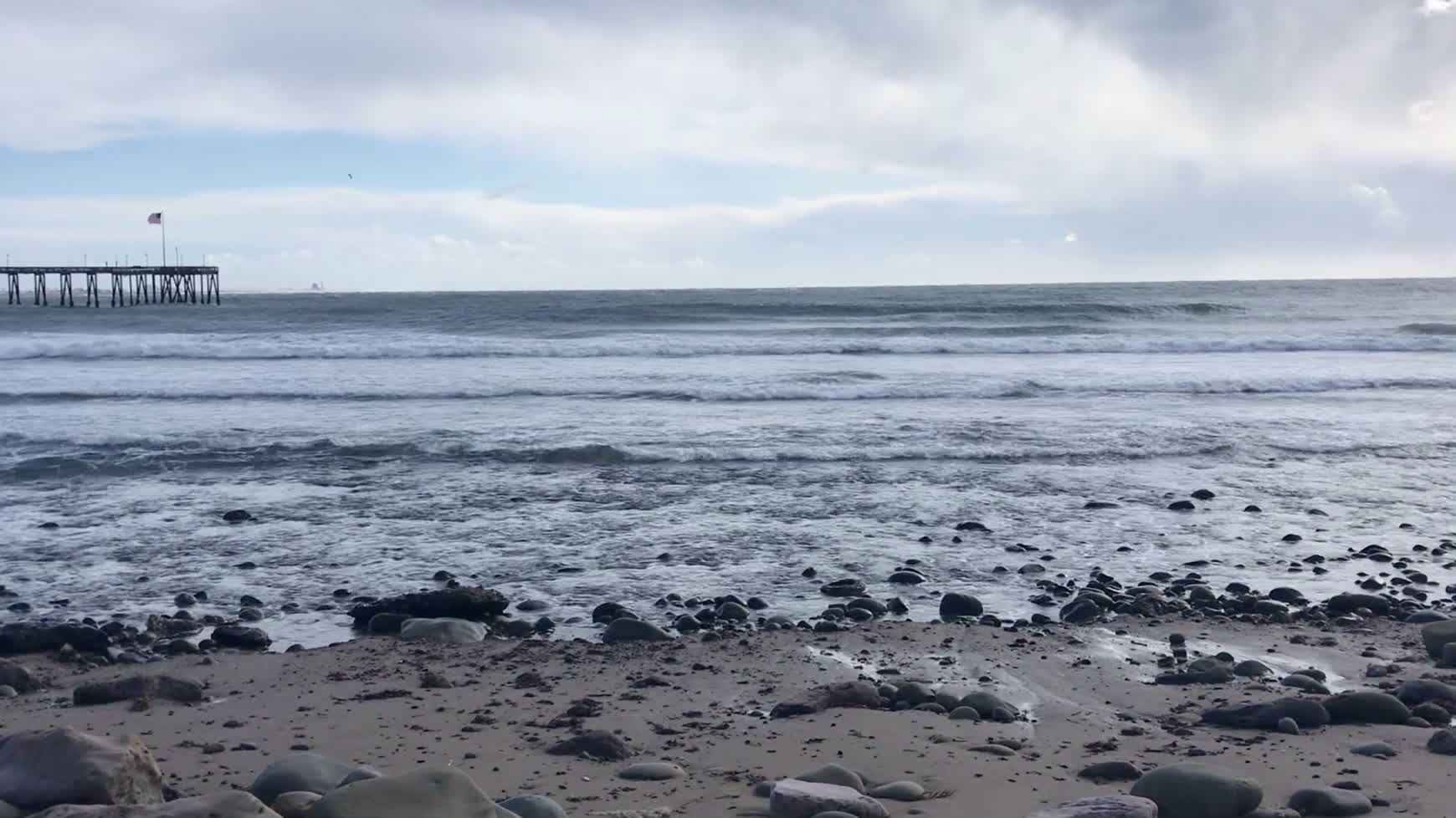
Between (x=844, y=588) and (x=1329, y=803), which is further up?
(x=1329, y=803)

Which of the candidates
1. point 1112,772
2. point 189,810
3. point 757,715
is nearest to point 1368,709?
point 1112,772

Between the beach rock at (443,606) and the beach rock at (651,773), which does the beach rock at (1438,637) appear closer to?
the beach rock at (651,773)

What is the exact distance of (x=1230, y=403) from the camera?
68.8 ft

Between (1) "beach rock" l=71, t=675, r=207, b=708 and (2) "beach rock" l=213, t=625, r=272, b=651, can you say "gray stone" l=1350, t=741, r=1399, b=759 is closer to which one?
(1) "beach rock" l=71, t=675, r=207, b=708

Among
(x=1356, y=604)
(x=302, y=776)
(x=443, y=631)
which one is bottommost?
(x=443, y=631)

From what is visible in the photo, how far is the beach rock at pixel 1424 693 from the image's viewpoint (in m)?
5.96

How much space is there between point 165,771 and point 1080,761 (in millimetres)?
4078

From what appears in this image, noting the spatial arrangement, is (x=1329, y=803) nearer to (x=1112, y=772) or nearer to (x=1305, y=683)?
(x=1112, y=772)

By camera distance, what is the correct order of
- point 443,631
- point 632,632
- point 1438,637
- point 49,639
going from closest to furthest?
point 1438,637
point 49,639
point 632,632
point 443,631

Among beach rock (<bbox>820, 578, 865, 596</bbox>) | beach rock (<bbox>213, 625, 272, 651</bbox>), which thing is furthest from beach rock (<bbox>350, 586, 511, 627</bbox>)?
beach rock (<bbox>820, 578, 865, 596</bbox>)

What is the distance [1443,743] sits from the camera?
5199mm

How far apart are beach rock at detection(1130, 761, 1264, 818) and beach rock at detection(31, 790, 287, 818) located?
3.34 meters

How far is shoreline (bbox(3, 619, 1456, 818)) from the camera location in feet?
16.2

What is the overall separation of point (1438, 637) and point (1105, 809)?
4.01 meters
